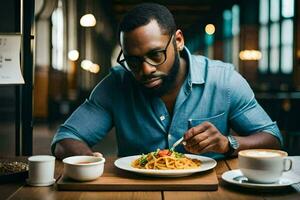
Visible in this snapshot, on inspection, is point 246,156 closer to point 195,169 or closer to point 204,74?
point 195,169

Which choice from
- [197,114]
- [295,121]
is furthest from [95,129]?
[295,121]

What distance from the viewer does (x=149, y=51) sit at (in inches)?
71.4

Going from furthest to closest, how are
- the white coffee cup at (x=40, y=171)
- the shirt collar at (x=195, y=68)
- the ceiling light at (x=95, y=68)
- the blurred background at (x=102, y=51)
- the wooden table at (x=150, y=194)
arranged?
the ceiling light at (x=95, y=68) → the blurred background at (x=102, y=51) → the shirt collar at (x=195, y=68) → the white coffee cup at (x=40, y=171) → the wooden table at (x=150, y=194)

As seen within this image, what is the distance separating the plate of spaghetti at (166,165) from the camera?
52.0 inches

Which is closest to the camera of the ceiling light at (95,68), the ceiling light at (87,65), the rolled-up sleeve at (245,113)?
the rolled-up sleeve at (245,113)

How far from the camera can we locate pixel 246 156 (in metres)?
1.24

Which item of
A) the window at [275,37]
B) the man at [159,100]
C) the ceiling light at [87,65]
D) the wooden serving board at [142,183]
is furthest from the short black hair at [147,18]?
the window at [275,37]

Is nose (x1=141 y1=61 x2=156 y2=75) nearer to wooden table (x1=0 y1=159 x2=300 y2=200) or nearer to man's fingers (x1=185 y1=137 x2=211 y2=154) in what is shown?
man's fingers (x1=185 y1=137 x2=211 y2=154)

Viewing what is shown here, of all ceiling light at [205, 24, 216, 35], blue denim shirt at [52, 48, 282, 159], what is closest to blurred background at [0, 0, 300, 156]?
ceiling light at [205, 24, 216, 35]

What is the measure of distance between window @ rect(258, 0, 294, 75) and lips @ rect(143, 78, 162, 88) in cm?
730

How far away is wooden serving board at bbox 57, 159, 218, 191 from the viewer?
1253 millimetres

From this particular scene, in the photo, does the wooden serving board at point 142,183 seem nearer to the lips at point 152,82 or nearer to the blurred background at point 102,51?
the lips at point 152,82

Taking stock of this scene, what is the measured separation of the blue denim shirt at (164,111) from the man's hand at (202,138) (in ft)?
1.35

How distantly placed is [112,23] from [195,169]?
484cm
